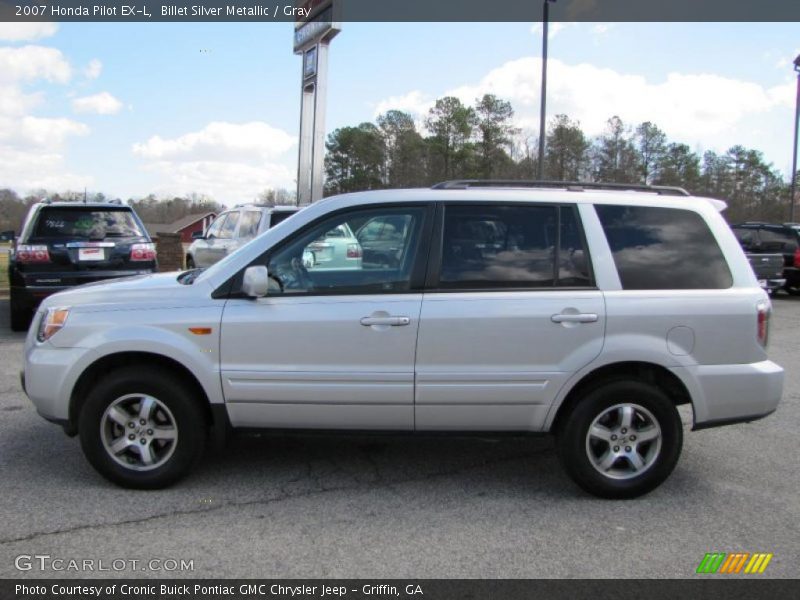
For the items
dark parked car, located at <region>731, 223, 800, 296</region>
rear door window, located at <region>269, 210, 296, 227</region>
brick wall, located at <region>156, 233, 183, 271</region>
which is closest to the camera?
rear door window, located at <region>269, 210, 296, 227</region>

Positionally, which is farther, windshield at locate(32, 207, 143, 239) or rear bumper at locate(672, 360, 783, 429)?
windshield at locate(32, 207, 143, 239)

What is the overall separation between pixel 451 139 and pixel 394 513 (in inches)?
1927

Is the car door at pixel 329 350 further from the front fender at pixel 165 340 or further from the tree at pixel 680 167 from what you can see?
the tree at pixel 680 167

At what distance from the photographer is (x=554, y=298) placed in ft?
13.0

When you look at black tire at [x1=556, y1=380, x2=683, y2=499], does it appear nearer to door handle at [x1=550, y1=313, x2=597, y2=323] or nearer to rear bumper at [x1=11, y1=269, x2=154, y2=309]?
door handle at [x1=550, y1=313, x2=597, y2=323]

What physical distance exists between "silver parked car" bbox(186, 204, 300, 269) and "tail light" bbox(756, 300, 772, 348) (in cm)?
744

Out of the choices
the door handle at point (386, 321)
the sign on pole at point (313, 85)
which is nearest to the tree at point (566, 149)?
the sign on pole at point (313, 85)

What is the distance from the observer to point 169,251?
17.1m

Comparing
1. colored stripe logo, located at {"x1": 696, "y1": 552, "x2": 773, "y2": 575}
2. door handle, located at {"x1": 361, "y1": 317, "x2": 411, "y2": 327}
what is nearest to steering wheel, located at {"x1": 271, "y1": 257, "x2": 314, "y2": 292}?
door handle, located at {"x1": 361, "y1": 317, "x2": 411, "y2": 327}

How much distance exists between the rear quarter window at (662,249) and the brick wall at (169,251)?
47.9 feet

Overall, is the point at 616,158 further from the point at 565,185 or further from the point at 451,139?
the point at 565,185
